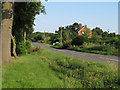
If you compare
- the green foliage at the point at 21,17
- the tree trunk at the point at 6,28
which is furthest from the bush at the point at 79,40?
the tree trunk at the point at 6,28

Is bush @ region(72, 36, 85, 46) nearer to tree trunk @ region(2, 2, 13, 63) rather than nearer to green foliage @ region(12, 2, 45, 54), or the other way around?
green foliage @ region(12, 2, 45, 54)

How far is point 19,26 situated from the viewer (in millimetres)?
12227

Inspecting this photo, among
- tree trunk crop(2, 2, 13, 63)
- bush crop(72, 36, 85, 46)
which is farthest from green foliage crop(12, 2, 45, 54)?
bush crop(72, 36, 85, 46)

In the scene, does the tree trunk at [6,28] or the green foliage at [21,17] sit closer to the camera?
the tree trunk at [6,28]

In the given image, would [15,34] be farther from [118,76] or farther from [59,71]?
[118,76]


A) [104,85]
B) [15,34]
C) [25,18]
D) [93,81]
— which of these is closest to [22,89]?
[93,81]

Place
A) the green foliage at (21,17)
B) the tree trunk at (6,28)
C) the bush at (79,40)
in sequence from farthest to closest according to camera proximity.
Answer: the bush at (79,40) < the green foliage at (21,17) < the tree trunk at (6,28)

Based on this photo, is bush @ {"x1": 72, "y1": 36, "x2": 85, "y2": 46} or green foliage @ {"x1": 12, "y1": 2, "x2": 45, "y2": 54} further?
bush @ {"x1": 72, "y1": 36, "x2": 85, "y2": 46}

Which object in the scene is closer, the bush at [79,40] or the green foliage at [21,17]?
the green foliage at [21,17]

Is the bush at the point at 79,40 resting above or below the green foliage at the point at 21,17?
below

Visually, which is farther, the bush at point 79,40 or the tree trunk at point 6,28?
the bush at point 79,40

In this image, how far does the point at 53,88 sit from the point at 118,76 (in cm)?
282

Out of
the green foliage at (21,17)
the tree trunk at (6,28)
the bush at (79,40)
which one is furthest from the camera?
the bush at (79,40)

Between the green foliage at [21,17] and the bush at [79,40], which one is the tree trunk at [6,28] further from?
the bush at [79,40]
